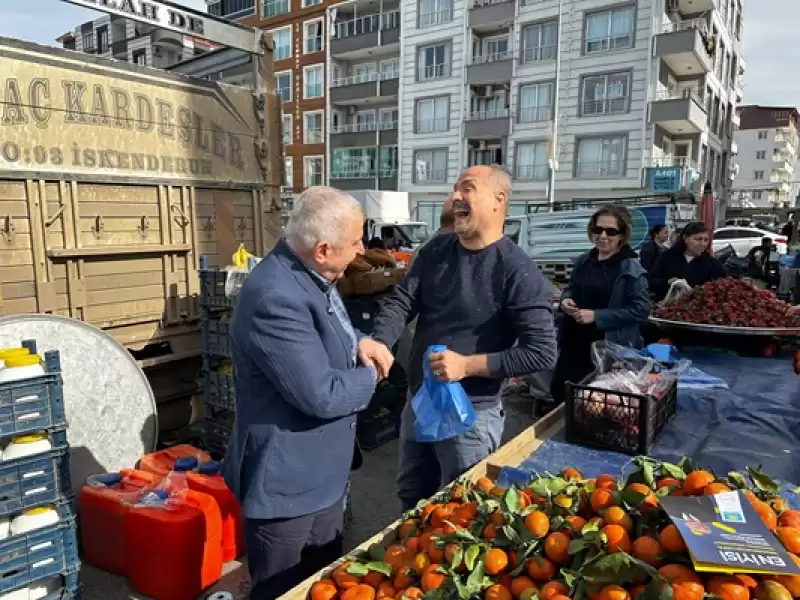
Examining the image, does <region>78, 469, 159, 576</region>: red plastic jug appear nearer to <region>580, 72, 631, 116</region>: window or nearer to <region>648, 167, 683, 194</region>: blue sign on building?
<region>648, 167, 683, 194</region>: blue sign on building

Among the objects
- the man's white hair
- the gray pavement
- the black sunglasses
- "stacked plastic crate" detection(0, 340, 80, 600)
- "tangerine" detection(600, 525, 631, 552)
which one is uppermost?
the man's white hair

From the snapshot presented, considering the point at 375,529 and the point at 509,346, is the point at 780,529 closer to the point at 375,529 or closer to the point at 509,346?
the point at 509,346

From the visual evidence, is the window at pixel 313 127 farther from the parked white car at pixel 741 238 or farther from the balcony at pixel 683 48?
the parked white car at pixel 741 238

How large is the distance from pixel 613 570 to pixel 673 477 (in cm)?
52

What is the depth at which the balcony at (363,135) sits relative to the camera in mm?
31359

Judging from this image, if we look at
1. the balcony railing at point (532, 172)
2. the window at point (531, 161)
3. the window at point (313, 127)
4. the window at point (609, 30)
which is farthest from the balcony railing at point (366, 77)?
the window at point (609, 30)

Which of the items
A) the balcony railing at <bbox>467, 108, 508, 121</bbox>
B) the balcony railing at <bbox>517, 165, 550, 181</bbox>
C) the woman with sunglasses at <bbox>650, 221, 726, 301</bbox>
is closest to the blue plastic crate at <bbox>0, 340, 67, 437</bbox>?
the woman with sunglasses at <bbox>650, 221, 726, 301</bbox>

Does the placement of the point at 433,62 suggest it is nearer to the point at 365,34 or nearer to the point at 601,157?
the point at 365,34

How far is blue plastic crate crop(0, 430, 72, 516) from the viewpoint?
7.87 feet

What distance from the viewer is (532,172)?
26531mm

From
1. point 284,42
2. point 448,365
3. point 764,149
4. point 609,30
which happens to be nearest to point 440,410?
point 448,365

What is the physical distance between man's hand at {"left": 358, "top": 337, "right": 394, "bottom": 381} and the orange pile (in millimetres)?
613

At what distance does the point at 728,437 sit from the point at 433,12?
3015 centimetres

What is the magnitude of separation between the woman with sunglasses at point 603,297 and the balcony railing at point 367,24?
30.2m
